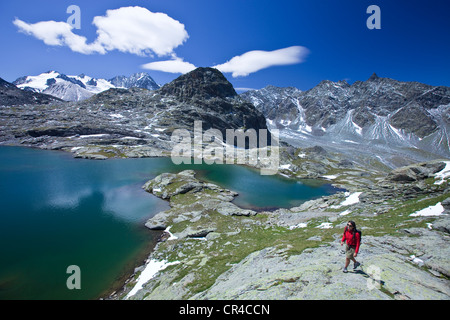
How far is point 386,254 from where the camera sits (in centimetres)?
1623

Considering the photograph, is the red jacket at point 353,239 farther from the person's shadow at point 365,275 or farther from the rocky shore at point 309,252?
the rocky shore at point 309,252

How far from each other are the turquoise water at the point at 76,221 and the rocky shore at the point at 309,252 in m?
5.38

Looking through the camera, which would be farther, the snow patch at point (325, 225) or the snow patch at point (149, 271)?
the snow patch at point (325, 225)

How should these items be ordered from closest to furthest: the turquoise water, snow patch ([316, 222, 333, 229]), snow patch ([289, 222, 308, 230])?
the turquoise water, snow patch ([316, 222, 333, 229]), snow patch ([289, 222, 308, 230])

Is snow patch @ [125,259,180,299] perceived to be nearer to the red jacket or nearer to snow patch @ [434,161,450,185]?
the red jacket

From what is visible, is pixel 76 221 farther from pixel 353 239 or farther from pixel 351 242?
pixel 353 239

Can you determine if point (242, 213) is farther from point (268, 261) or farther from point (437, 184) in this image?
point (437, 184)

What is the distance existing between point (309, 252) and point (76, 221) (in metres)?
45.8

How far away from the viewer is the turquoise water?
1060 inches

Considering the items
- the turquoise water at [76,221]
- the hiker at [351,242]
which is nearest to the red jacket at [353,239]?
the hiker at [351,242]

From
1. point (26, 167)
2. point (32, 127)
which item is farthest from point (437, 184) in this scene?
point (32, 127)

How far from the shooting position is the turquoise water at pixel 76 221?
88.3 ft

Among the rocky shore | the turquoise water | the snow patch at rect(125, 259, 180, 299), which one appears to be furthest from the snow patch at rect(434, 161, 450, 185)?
the snow patch at rect(125, 259, 180, 299)

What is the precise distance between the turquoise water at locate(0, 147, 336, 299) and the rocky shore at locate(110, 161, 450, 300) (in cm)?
538
